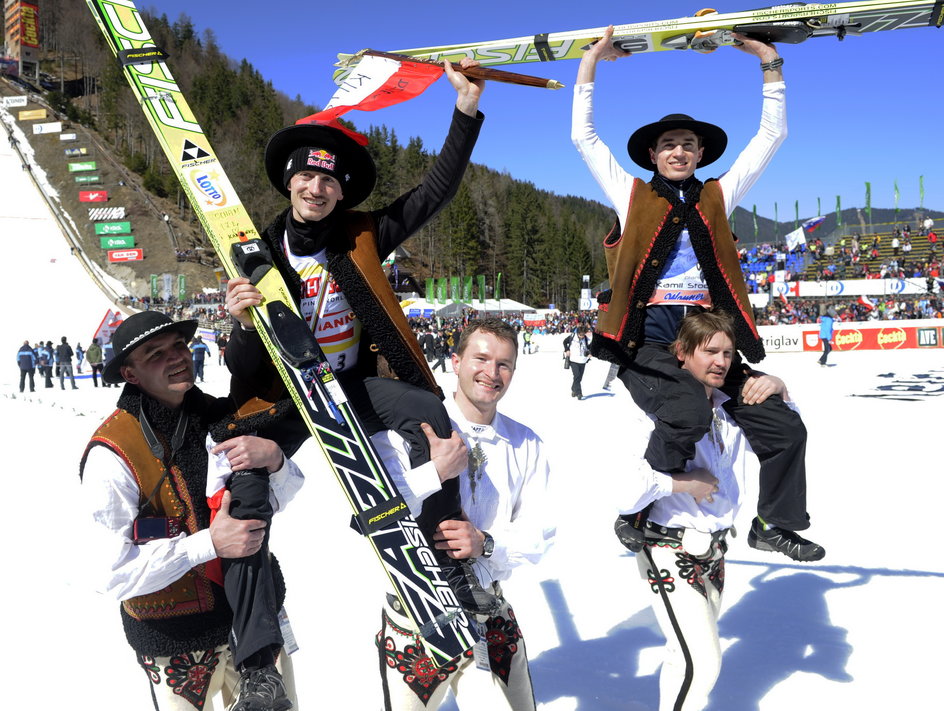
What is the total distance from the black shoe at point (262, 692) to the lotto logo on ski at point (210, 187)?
6.34 ft

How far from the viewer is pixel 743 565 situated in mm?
5625

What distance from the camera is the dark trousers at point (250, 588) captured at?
2.38 m

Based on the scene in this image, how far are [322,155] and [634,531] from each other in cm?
214

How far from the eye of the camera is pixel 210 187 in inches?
124

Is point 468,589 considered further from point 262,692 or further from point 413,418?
point 262,692

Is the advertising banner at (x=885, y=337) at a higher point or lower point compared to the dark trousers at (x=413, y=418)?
lower

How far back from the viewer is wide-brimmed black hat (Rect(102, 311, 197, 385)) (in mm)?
2445

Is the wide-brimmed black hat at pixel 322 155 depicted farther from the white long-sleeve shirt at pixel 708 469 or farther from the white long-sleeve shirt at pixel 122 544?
the white long-sleeve shirt at pixel 708 469

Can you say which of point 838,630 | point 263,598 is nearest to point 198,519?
point 263,598

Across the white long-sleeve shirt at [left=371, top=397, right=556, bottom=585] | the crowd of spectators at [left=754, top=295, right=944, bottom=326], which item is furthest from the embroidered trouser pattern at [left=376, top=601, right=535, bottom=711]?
the crowd of spectators at [left=754, top=295, right=944, bottom=326]

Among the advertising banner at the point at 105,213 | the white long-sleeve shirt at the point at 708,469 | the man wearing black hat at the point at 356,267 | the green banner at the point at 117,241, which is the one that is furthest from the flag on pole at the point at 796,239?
the advertising banner at the point at 105,213

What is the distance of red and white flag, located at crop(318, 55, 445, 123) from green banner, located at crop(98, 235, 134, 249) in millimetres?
60124

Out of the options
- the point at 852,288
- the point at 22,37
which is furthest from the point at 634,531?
the point at 22,37

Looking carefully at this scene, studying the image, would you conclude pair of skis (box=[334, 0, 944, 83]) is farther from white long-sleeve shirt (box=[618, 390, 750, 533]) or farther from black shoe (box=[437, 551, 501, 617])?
black shoe (box=[437, 551, 501, 617])
